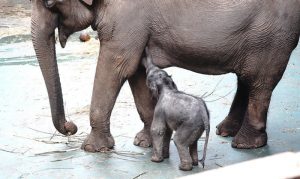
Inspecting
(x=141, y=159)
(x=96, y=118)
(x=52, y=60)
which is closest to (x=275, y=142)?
(x=141, y=159)

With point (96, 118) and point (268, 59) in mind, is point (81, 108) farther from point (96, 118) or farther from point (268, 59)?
point (268, 59)

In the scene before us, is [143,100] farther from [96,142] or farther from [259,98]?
[259,98]

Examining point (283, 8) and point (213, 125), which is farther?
point (213, 125)

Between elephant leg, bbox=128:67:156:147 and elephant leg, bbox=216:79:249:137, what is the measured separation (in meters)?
0.62

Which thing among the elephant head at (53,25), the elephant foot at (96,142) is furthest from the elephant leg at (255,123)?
the elephant head at (53,25)

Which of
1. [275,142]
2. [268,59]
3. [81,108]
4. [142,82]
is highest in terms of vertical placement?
[268,59]

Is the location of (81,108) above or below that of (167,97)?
below

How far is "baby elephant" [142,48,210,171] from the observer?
398cm

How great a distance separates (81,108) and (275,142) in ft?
6.09

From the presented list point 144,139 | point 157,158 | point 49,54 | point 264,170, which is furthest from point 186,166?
point 264,170

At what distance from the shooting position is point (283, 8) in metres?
4.29

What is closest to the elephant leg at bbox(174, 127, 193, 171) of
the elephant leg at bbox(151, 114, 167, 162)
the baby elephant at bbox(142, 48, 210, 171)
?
the baby elephant at bbox(142, 48, 210, 171)

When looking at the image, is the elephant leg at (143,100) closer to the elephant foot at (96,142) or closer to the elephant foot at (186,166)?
the elephant foot at (96,142)

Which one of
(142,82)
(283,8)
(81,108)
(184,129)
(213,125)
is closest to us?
(184,129)
